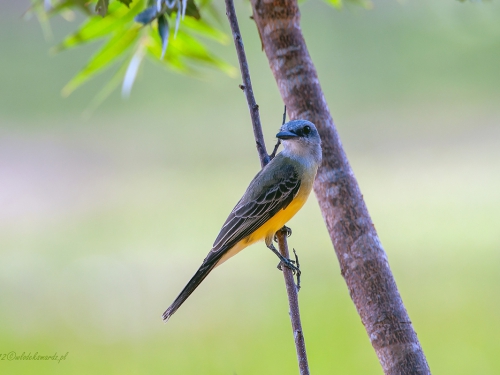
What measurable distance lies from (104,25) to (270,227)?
3.26ft

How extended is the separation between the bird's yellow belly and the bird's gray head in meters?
0.17

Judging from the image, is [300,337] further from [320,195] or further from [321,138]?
[321,138]

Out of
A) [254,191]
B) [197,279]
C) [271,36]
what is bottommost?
[197,279]

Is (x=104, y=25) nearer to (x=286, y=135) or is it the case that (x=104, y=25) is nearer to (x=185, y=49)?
(x=185, y=49)

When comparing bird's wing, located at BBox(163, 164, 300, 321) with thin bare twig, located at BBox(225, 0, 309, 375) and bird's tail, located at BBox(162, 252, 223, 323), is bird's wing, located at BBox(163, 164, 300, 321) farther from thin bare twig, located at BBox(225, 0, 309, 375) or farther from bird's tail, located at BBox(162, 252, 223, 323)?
thin bare twig, located at BBox(225, 0, 309, 375)

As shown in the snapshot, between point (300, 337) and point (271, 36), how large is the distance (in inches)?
40.6

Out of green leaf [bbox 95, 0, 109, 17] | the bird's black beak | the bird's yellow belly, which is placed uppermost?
green leaf [bbox 95, 0, 109, 17]

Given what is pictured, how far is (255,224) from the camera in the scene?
2.13 metres

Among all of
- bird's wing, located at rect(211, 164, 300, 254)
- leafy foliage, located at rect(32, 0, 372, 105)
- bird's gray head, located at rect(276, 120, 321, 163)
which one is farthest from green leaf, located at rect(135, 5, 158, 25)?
bird's wing, located at rect(211, 164, 300, 254)

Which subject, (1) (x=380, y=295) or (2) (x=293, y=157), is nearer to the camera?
(1) (x=380, y=295)

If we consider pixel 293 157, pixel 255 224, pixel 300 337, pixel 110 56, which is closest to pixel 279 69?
pixel 293 157

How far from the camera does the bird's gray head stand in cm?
201

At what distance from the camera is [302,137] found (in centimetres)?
210

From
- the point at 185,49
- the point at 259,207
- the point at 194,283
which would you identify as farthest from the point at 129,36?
the point at 194,283
